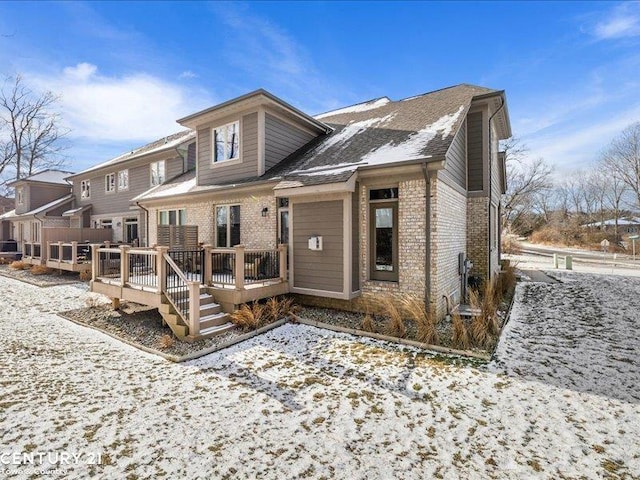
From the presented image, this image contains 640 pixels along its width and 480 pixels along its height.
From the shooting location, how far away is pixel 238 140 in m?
10.5

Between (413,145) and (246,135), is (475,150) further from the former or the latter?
(246,135)

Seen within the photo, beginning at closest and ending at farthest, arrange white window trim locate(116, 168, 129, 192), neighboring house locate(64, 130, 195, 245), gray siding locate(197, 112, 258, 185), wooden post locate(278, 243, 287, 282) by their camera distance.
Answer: wooden post locate(278, 243, 287, 282) → gray siding locate(197, 112, 258, 185) → neighboring house locate(64, 130, 195, 245) → white window trim locate(116, 168, 129, 192)

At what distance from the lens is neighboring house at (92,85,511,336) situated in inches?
285

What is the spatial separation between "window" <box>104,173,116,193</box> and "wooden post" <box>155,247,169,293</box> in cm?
1447

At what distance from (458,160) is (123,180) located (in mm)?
17508

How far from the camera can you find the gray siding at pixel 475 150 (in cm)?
1022

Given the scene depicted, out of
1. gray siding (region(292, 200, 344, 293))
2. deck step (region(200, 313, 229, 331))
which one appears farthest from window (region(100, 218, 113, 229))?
gray siding (region(292, 200, 344, 293))

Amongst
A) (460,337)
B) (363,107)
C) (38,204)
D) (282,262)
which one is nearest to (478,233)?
(460,337)

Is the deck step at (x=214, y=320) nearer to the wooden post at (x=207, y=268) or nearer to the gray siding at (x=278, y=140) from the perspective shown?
the wooden post at (x=207, y=268)

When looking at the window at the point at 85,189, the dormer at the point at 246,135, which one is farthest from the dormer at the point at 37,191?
the dormer at the point at 246,135

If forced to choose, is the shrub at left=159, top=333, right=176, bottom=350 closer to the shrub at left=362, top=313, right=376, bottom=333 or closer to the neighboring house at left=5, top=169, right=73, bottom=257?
the shrub at left=362, top=313, right=376, bottom=333

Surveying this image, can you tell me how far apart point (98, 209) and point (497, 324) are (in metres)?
21.8

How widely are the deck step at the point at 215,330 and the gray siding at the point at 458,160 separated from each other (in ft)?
21.0

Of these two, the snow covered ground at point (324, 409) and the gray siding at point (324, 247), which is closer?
the snow covered ground at point (324, 409)
